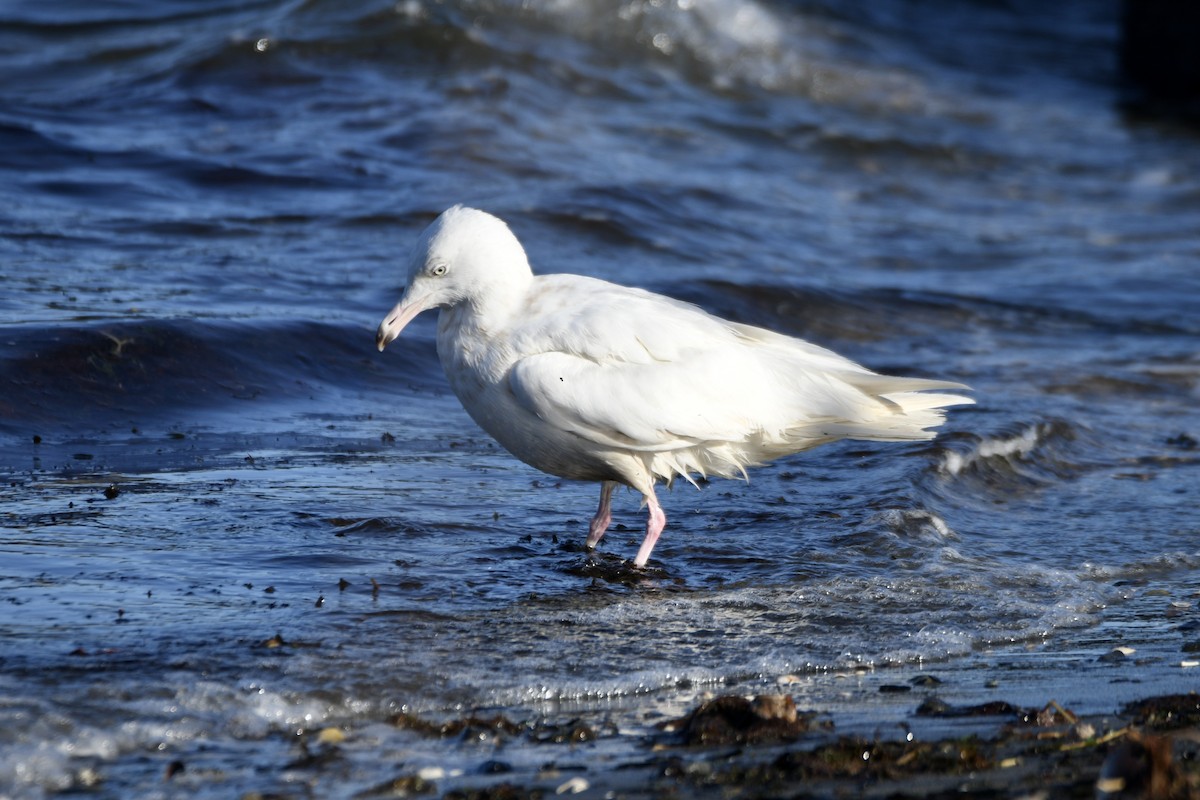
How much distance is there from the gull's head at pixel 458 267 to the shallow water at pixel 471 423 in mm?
902

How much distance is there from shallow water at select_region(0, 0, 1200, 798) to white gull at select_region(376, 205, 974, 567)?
1.43ft

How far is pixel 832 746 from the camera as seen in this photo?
3.52 meters

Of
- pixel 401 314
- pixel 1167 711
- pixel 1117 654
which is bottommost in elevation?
pixel 1117 654

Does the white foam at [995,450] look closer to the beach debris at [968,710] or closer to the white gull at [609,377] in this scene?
the white gull at [609,377]

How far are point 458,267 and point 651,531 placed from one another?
1.27 metres

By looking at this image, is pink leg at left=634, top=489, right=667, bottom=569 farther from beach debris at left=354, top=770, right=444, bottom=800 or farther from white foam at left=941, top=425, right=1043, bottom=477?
beach debris at left=354, top=770, right=444, bottom=800

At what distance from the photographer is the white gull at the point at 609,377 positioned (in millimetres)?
5293

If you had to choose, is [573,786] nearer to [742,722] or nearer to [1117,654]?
[742,722]

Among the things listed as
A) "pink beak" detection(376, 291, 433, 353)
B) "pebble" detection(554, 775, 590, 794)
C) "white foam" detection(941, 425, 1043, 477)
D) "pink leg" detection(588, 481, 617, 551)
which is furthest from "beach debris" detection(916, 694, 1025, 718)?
"white foam" detection(941, 425, 1043, 477)

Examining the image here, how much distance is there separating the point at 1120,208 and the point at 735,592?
11.3 metres

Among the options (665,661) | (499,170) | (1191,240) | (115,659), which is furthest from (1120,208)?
(115,659)

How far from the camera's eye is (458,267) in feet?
17.9

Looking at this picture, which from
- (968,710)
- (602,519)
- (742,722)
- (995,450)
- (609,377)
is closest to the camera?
(742,722)

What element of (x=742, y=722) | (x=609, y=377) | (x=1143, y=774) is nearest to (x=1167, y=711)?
(x=1143, y=774)
